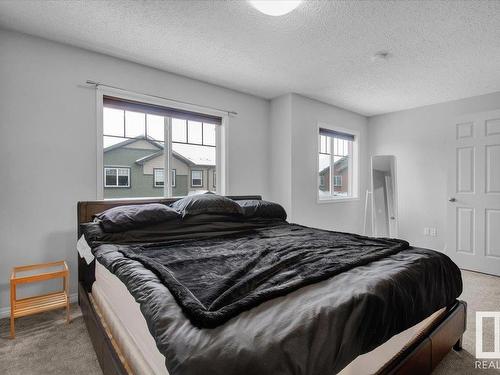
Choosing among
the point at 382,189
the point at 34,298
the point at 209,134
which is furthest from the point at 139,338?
the point at 382,189

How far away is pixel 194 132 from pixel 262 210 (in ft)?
4.40

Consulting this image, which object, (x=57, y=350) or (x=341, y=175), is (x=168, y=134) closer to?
(x=57, y=350)

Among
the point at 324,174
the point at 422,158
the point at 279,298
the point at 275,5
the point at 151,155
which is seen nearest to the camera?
the point at 279,298

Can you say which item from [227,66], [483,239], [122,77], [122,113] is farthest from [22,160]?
[483,239]

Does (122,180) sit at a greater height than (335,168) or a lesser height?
lesser

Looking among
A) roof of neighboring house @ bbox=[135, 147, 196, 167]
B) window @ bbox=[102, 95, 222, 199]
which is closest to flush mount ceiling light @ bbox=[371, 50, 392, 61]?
window @ bbox=[102, 95, 222, 199]

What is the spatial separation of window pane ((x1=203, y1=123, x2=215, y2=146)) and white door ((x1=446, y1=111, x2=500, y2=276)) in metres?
3.27

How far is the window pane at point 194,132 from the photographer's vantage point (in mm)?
3480

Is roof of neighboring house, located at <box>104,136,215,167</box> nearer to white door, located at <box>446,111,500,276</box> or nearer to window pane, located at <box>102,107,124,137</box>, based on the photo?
window pane, located at <box>102,107,124,137</box>

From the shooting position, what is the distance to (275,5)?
73.7 inches

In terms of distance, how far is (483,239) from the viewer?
3.62 metres

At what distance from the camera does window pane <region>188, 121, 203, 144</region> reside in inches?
137

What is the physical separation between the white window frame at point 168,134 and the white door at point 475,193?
312cm

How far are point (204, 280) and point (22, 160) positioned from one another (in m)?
2.11
